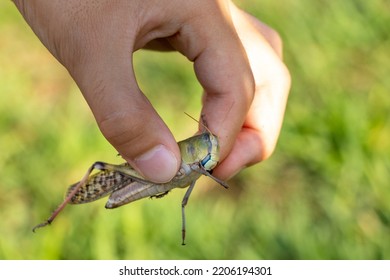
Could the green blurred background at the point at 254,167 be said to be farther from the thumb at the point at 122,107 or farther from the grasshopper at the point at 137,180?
the thumb at the point at 122,107

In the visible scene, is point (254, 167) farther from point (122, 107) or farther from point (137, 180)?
point (122, 107)

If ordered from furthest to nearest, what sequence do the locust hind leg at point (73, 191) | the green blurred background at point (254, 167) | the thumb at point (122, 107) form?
the green blurred background at point (254, 167) < the locust hind leg at point (73, 191) < the thumb at point (122, 107)

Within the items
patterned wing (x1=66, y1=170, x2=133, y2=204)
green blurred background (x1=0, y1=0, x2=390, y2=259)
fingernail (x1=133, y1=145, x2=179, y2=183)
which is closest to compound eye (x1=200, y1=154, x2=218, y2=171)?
fingernail (x1=133, y1=145, x2=179, y2=183)

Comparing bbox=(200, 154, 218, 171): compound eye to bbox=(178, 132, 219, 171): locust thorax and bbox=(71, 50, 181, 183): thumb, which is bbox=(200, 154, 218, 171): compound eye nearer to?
bbox=(178, 132, 219, 171): locust thorax

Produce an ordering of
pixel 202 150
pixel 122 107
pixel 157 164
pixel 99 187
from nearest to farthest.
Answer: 1. pixel 122 107
2. pixel 157 164
3. pixel 202 150
4. pixel 99 187

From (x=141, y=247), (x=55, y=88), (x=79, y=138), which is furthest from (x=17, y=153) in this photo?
(x=141, y=247)

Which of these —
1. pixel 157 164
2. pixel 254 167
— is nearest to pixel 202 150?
pixel 157 164

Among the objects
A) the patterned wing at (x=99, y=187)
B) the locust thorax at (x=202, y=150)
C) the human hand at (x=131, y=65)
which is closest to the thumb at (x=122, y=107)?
the human hand at (x=131, y=65)
